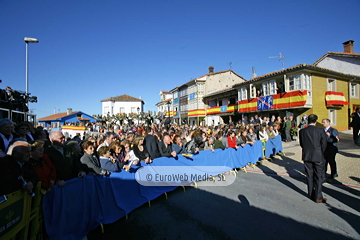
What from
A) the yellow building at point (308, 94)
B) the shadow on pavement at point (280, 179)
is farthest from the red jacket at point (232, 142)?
the yellow building at point (308, 94)

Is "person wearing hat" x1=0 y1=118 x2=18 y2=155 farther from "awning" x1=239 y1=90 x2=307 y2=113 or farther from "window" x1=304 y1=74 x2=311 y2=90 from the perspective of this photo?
"window" x1=304 y1=74 x2=311 y2=90

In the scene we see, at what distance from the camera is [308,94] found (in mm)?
16891

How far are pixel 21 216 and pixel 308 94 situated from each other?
20.5 m

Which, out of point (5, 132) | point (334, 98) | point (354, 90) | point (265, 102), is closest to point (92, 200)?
point (5, 132)

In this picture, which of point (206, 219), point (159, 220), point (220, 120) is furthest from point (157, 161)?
point (220, 120)

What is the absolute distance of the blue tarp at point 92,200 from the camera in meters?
3.05

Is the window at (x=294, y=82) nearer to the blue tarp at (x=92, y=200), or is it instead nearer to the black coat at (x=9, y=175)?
the blue tarp at (x=92, y=200)

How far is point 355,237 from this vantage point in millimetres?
3129

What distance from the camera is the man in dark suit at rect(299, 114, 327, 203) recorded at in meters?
4.54

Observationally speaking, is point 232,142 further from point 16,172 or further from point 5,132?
point 5,132

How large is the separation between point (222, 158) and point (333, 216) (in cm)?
345

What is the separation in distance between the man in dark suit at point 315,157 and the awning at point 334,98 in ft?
56.1

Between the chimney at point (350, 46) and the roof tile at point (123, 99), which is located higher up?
the chimney at point (350, 46)

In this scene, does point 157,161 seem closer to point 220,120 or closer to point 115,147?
point 115,147
